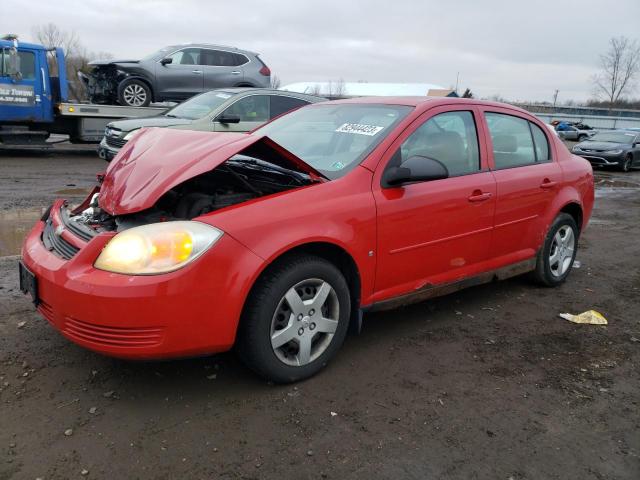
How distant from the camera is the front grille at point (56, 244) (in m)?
2.89

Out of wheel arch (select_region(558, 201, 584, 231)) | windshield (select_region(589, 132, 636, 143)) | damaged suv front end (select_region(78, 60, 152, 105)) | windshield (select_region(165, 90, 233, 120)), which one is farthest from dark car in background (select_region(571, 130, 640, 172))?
wheel arch (select_region(558, 201, 584, 231))

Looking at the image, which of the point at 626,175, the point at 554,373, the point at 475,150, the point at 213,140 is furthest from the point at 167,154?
the point at 626,175

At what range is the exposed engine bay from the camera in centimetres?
305

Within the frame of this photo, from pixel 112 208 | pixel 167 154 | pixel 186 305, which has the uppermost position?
pixel 167 154

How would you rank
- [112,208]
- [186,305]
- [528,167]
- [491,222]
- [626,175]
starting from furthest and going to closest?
1. [626,175]
2. [528,167]
3. [491,222]
4. [112,208]
5. [186,305]

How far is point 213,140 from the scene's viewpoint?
3195 millimetres

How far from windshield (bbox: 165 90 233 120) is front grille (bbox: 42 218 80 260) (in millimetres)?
6037

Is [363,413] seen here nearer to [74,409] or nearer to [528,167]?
[74,409]

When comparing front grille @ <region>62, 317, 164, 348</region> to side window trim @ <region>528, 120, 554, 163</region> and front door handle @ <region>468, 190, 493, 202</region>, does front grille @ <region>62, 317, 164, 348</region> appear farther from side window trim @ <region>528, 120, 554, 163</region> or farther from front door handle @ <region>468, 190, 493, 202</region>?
side window trim @ <region>528, 120, 554, 163</region>

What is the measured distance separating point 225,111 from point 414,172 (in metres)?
6.39

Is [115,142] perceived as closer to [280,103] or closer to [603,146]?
[280,103]

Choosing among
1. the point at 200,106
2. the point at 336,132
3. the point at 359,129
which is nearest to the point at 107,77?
the point at 200,106

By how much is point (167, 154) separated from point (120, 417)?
4.91ft

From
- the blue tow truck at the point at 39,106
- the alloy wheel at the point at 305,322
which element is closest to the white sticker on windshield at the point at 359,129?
the alloy wheel at the point at 305,322
